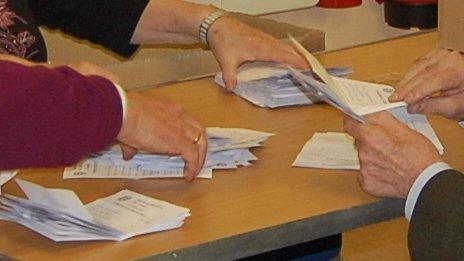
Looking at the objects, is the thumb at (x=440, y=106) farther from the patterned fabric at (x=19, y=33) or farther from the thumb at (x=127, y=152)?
the patterned fabric at (x=19, y=33)

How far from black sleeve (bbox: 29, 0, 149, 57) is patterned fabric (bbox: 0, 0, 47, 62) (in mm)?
176

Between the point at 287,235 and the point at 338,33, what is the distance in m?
2.14

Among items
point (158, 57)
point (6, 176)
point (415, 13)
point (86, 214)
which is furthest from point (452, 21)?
point (86, 214)

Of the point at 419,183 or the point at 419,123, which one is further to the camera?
the point at 419,123

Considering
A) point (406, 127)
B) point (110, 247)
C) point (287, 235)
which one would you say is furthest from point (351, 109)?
point (110, 247)

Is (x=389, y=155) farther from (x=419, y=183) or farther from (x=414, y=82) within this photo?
(x=414, y=82)

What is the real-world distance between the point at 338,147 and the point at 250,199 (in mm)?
295

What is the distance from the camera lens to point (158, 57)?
9.01 ft

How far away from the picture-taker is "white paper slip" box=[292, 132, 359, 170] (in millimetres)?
1923

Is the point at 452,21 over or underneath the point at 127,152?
underneath

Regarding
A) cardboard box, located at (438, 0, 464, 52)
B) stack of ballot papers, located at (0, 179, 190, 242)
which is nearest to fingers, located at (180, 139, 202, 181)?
stack of ballot papers, located at (0, 179, 190, 242)

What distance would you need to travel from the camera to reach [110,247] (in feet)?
5.28

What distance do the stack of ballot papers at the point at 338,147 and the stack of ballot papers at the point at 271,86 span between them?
197mm

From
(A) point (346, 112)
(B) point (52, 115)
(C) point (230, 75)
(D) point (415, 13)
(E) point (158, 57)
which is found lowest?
(D) point (415, 13)
